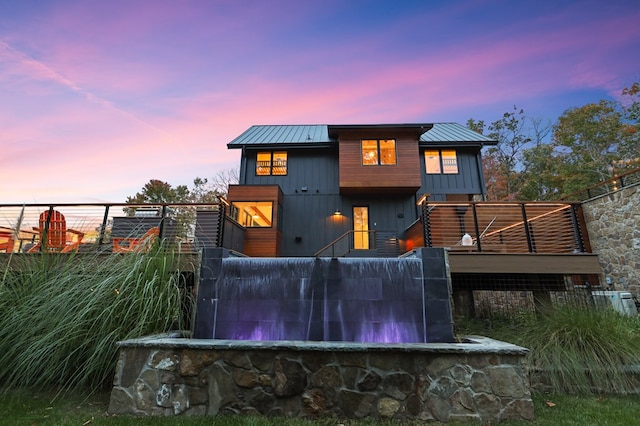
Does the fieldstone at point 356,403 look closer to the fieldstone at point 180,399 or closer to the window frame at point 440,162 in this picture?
the fieldstone at point 180,399

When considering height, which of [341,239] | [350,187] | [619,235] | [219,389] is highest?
[350,187]

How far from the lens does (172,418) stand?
2934 millimetres

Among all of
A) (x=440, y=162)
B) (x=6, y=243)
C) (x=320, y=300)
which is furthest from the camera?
(x=440, y=162)

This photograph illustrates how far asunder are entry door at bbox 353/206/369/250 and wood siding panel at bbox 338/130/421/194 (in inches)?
33.9

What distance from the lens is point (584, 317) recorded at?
4.29 metres

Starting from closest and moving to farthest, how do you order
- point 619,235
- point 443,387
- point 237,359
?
point 443,387
point 237,359
point 619,235

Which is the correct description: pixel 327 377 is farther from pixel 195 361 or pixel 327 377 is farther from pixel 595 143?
pixel 595 143

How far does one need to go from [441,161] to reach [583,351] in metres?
9.33

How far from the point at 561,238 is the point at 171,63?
1307 centimetres

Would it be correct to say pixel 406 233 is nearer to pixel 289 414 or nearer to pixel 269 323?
pixel 269 323

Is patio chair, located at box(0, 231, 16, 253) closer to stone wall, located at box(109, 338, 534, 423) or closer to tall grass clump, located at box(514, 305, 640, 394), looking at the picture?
stone wall, located at box(109, 338, 534, 423)

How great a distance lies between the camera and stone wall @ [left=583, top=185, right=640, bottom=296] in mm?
7074

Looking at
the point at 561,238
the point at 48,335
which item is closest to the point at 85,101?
the point at 48,335

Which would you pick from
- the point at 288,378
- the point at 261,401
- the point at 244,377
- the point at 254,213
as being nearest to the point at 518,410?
the point at 288,378
